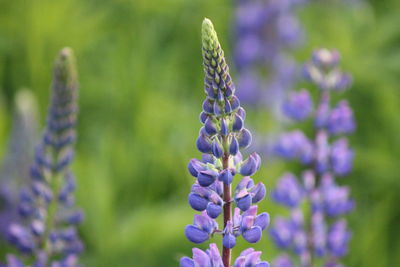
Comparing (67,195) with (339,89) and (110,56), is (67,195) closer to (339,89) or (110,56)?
(339,89)

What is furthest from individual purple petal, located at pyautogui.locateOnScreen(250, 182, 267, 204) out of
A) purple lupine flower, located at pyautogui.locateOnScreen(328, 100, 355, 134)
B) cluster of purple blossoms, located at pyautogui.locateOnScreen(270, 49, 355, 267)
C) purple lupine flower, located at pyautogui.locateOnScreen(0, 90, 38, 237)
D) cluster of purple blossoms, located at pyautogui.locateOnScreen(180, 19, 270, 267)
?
purple lupine flower, located at pyautogui.locateOnScreen(0, 90, 38, 237)

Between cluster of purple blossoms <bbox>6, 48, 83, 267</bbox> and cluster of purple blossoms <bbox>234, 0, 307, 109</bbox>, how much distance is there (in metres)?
2.91

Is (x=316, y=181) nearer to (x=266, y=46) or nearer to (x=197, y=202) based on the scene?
(x=197, y=202)

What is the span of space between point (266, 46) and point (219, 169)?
3648 millimetres

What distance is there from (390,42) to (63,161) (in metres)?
3.52

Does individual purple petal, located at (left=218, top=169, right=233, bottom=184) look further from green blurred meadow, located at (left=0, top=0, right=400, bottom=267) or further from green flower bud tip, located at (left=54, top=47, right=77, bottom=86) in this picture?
green blurred meadow, located at (left=0, top=0, right=400, bottom=267)

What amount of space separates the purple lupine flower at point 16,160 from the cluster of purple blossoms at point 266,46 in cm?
219

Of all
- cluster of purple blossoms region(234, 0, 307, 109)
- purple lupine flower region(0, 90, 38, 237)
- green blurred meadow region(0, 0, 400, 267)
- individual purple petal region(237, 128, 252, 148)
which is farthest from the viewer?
cluster of purple blossoms region(234, 0, 307, 109)

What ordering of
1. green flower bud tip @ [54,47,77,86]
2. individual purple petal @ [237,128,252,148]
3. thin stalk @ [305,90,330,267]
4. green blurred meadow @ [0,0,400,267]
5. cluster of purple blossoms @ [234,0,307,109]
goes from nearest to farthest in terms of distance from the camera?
individual purple petal @ [237,128,252,148], green flower bud tip @ [54,47,77,86], thin stalk @ [305,90,330,267], green blurred meadow @ [0,0,400,267], cluster of purple blossoms @ [234,0,307,109]

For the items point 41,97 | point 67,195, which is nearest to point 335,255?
point 67,195

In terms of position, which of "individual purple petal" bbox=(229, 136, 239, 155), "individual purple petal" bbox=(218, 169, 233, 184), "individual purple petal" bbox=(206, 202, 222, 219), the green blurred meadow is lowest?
"individual purple petal" bbox=(206, 202, 222, 219)

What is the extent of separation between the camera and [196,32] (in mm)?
5312

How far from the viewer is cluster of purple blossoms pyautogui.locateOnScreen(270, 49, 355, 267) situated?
252cm

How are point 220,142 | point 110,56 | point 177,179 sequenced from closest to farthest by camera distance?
point 220,142 < point 177,179 < point 110,56
